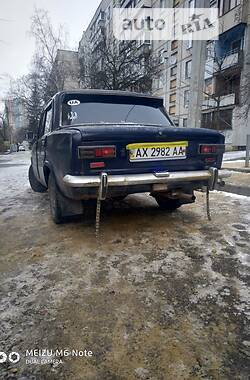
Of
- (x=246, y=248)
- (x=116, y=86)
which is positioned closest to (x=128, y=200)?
(x=246, y=248)

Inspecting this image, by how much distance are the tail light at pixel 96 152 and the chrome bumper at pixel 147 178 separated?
0.21 meters

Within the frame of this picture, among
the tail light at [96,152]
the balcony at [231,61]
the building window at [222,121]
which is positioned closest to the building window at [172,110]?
the building window at [222,121]

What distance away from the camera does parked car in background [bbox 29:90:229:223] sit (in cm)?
288

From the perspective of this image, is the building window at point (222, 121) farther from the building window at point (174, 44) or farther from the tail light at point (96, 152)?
the tail light at point (96, 152)

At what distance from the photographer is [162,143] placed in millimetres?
3188

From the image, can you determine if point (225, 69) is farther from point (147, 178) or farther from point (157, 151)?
point (147, 178)

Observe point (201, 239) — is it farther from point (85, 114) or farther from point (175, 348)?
point (85, 114)

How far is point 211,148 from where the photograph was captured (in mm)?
3492

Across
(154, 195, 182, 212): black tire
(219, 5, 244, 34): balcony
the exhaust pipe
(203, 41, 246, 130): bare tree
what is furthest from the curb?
(219, 5, 244, 34): balcony

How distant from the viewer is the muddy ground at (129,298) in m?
1.56

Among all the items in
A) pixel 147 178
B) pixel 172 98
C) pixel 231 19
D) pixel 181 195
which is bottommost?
pixel 181 195

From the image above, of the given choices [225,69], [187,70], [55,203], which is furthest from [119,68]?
[55,203]

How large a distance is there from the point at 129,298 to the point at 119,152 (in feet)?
4.79

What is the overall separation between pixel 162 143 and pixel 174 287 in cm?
156
